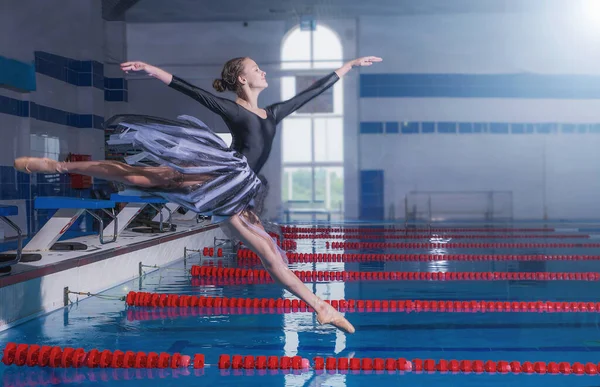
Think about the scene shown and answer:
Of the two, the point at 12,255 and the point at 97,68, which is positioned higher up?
the point at 97,68

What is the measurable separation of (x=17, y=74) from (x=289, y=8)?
8857 millimetres

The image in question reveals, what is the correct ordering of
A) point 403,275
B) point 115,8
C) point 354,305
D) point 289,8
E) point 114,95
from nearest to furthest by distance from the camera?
point 354,305
point 403,275
point 115,8
point 114,95
point 289,8

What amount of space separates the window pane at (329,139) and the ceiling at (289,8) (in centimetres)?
285

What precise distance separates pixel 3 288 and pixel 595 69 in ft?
56.8

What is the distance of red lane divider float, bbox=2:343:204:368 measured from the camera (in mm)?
3807

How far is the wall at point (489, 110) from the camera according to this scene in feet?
59.8

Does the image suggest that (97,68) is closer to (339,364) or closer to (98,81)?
(98,81)

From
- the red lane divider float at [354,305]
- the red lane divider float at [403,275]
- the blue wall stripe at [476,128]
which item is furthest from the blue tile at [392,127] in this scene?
the red lane divider float at [354,305]

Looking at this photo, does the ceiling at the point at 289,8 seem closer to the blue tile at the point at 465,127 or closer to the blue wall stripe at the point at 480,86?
the blue wall stripe at the point at 480,86

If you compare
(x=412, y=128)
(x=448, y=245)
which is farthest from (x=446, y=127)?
(x=448, y=245)

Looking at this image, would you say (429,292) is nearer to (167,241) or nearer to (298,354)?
(298,354)

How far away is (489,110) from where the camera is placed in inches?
726

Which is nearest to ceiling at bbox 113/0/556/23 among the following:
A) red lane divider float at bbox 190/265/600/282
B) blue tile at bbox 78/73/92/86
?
blue tile at bbox 78/73/92/86

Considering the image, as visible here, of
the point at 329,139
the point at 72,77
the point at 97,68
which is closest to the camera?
the point at 72,77
